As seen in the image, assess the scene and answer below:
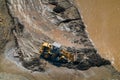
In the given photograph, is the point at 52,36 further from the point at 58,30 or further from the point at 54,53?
the point at 54,53

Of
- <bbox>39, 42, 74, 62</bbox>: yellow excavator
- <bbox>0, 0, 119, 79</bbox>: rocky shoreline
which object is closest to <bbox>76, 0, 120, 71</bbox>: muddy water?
<bbox>0, 0, 119, 79</bbox>: rocky shoreline

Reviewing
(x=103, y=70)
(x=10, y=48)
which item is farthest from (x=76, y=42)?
(x=10, y=48)

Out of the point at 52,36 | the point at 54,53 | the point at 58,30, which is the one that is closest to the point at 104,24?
the point at 58,30

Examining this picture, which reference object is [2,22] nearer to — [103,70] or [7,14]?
[7,14]

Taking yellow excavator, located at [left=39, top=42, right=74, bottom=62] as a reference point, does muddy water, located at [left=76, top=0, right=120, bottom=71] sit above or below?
below

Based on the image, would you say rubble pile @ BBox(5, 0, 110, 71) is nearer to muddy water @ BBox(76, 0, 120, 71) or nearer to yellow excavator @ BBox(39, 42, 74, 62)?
yellow excavator @ BBox(39, 42, 74, 62)

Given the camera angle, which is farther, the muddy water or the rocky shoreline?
the muddy water

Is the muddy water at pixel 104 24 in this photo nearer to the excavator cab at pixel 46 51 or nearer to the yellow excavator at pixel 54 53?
the yellow excavator at pixel 54 53

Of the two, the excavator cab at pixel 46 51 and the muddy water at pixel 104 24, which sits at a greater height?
the excavator cab at pixel 46 51

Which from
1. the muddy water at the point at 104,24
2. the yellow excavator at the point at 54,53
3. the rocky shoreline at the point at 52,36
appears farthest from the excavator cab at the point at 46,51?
the muddy water at the point at 104,24
